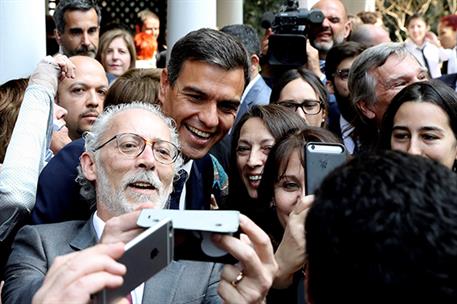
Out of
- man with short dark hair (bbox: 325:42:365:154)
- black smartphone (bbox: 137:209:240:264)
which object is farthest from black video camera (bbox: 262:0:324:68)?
black smartphone (bbox: 137:209:240:264)

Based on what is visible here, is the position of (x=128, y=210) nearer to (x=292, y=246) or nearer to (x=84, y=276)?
(x=292, y=246)

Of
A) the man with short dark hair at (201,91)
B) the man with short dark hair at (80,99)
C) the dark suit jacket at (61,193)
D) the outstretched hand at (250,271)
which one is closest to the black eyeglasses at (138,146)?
the dark suit jacket at (61,193)

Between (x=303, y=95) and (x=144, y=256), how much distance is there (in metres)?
3.62

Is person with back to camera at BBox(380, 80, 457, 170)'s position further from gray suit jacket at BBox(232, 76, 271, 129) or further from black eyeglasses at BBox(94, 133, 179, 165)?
gray suit jacket at BBox(232, 76, 271, 129)

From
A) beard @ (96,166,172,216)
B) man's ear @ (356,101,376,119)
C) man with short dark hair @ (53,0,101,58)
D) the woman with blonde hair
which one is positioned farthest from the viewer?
the woman with blonde hair

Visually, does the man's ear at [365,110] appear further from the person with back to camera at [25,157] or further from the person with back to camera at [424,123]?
the person with back to camera at [25,157]

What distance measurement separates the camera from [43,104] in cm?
374

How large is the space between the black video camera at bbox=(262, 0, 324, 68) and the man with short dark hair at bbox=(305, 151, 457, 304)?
4332 mm

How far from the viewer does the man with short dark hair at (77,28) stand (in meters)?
6.83

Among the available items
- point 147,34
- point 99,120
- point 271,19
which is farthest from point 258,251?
point 147,34

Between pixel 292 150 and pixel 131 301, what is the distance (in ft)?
4.03

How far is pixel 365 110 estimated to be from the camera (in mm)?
4734

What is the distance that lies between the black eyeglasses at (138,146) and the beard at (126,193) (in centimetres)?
8

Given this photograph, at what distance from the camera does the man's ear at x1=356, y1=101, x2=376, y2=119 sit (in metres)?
4.71
